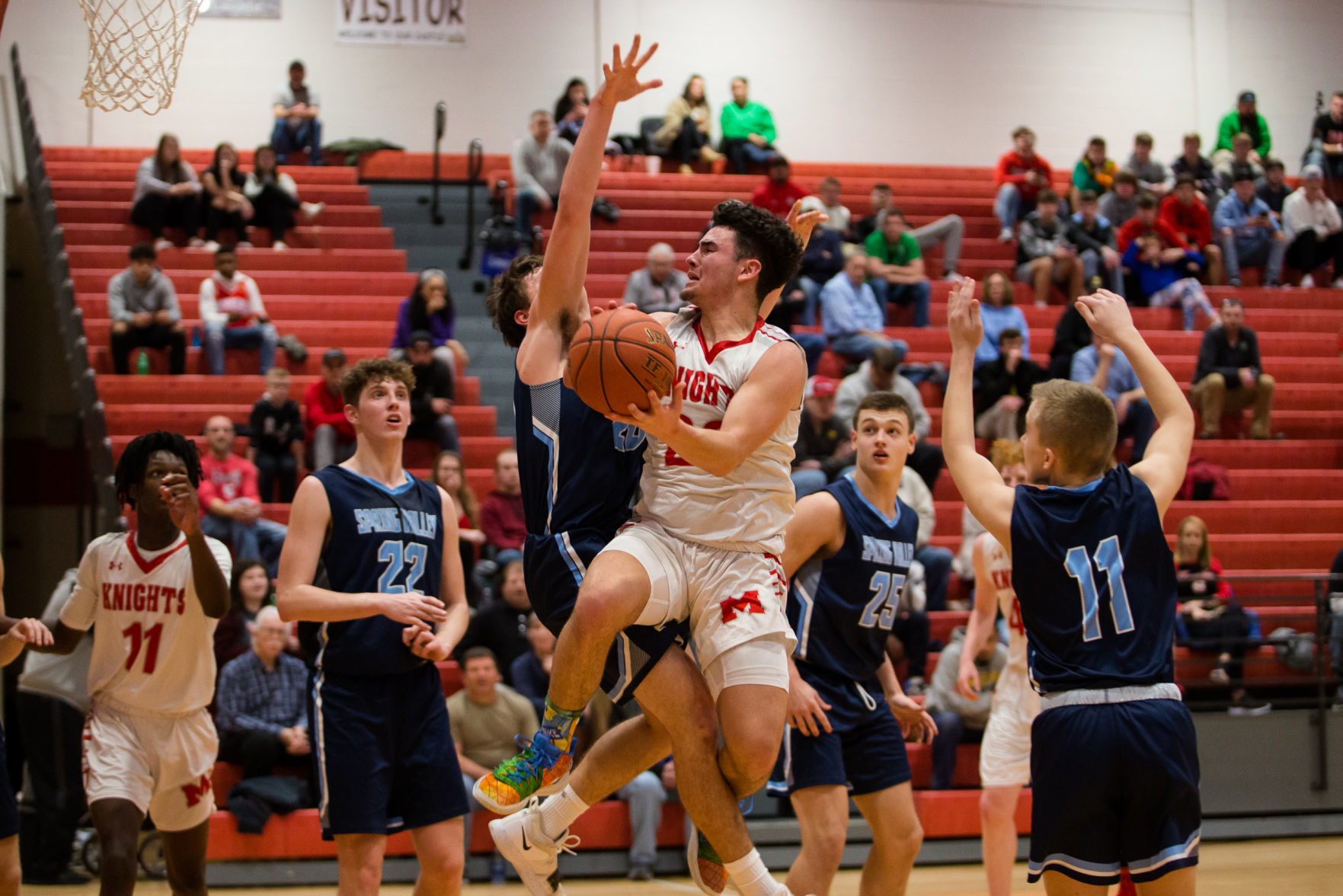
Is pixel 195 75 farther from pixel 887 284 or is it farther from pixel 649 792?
pixel 649 792

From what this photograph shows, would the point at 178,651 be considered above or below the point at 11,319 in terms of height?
below

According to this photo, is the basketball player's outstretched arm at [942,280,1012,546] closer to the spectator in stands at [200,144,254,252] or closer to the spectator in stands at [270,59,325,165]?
the spectator in stands at [200,144,254,252]

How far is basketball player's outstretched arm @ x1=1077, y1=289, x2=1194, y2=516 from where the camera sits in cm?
400

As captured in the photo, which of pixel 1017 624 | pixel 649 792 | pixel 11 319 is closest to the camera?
pixel 1017 624

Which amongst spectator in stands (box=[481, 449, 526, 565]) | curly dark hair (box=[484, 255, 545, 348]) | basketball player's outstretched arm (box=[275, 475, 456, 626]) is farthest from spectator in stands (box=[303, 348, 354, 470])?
curly dark hair (box=[484, 255, 545, 348])

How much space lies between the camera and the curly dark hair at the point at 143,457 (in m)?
5.24

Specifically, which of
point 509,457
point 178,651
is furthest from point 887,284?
point 178,651

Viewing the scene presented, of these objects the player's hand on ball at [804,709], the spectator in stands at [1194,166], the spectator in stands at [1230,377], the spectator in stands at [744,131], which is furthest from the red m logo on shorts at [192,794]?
the spectator in stands at [1194,166]

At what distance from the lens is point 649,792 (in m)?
7.93

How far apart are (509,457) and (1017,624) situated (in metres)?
4.56

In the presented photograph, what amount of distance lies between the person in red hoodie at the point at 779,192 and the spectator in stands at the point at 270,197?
190 inches

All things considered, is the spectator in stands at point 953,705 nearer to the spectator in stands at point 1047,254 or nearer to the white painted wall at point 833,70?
the spectator in stands at point 1047,254

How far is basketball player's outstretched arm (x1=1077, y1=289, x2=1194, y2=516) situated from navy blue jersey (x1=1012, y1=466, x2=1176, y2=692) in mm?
93

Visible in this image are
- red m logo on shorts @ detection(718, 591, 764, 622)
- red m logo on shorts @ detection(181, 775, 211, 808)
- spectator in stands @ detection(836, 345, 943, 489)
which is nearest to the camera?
red m logo on shorts @ detection(718, 591, 764, 622)
